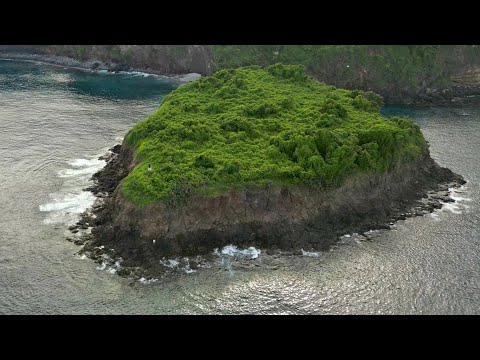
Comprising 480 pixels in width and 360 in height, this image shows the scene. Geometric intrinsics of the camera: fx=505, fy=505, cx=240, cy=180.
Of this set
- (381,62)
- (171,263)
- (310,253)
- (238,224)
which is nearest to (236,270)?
(238,224)

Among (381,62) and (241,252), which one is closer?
(241,252)

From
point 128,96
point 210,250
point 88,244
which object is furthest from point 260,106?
point 128,96

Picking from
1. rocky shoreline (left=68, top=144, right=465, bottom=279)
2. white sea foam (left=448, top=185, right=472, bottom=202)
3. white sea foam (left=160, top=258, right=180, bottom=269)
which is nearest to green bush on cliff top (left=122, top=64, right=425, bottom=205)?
rocky shoreline (left=68, top=144, right=465, bottom=279)

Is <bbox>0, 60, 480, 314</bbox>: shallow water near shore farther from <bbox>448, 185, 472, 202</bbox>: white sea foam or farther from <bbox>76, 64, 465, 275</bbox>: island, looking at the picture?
<bbox>76, 64, 465, 275</bbox>: island

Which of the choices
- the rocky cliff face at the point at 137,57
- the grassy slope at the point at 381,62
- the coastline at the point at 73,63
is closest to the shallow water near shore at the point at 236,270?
the grassy slope at the point at 381,62

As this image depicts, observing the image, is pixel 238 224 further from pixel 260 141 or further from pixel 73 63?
pixel 73 63

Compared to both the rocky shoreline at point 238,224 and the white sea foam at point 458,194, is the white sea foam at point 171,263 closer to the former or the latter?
the rocky shoreline at point 238,224
